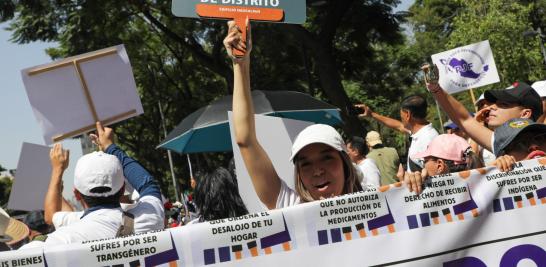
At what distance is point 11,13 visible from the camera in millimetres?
14781

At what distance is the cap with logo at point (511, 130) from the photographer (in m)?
3.14

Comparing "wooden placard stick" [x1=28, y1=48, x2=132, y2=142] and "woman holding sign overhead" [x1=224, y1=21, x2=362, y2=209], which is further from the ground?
"wooden placard stick" [x1=28, y1=48, x2=132, y2=142]

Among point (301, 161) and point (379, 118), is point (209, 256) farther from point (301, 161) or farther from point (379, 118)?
point (379, 118)

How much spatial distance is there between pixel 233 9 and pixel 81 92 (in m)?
1.23

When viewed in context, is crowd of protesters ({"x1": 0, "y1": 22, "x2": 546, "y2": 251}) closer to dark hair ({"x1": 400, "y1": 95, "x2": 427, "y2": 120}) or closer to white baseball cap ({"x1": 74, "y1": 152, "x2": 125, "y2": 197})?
white baseball cap ({"x1": 74, "y1": 152, "x2": 125, "y2": 197})

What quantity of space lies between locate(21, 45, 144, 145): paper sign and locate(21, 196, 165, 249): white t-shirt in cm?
108

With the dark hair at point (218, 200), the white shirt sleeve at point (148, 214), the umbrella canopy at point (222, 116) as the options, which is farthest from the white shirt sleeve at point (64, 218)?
the umbrella canopy at point (222, 116)

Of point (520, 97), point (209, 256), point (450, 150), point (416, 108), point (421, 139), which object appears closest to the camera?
point (209, 256)

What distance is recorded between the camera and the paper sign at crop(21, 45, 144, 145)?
4.04m

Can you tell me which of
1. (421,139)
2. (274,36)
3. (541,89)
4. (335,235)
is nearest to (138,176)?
(335,235)

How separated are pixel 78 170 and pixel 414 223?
4.96ft

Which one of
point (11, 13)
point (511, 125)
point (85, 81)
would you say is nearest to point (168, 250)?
point (511, 125)

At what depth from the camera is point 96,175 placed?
305 cm

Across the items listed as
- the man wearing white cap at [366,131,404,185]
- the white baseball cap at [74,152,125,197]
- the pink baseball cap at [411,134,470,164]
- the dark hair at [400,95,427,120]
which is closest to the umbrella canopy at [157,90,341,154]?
the man wearing white cap at [366,131,404,185]
